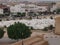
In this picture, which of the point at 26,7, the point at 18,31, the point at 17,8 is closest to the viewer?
the point at 18,31

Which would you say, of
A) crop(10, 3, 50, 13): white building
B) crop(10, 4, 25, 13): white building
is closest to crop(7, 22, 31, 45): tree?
crop(10, 4, 25, 13): white building

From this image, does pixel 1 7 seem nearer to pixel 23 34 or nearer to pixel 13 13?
pixel 13 13

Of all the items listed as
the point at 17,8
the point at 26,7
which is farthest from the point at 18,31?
the point at 26,7

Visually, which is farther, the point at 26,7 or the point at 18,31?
the point at 26,7

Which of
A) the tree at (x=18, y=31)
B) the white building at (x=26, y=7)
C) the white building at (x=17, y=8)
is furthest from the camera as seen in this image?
the white building at (x=26, y=7)

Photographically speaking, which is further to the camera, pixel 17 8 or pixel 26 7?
pixel 26 7

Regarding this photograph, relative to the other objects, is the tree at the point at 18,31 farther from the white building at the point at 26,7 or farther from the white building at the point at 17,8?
the white building at the point at 26,7

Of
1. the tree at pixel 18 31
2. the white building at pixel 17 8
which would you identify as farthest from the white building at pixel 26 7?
the tree at pixel 18 31

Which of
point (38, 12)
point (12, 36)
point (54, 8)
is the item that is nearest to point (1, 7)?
point (38, 12)

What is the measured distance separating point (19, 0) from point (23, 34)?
10.9 metres

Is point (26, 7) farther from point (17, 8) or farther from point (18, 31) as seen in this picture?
point (18, 31)

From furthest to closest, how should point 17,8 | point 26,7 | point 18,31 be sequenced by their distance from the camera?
point 26,7 → point 17,8 → point 18,31

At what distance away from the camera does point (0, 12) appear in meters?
15.9

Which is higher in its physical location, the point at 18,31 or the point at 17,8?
the point at 18,31
